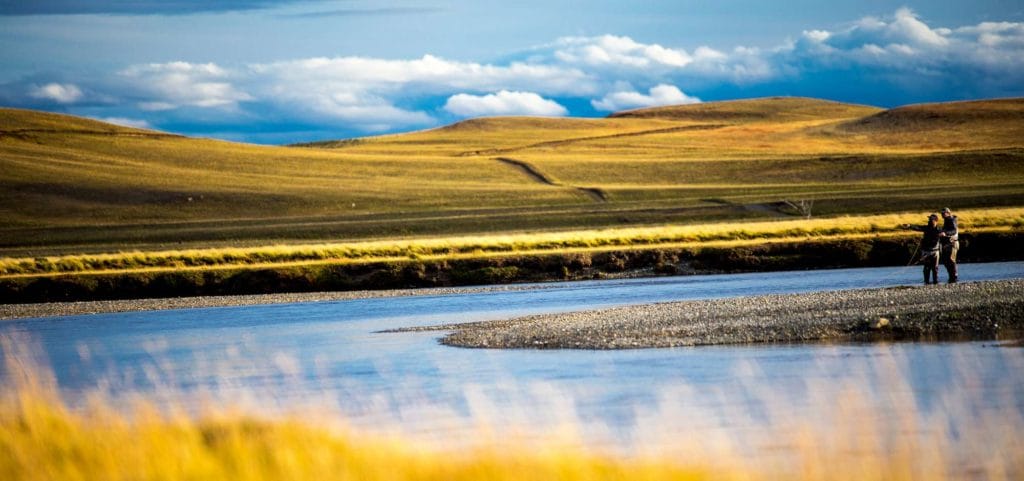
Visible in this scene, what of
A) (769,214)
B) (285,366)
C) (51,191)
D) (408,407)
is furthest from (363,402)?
(51,191)

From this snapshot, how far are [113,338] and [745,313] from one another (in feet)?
46.4

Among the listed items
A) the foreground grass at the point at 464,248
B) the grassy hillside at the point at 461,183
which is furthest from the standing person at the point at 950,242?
the grassy hillside at the point at 461,183

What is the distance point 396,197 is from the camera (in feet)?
292

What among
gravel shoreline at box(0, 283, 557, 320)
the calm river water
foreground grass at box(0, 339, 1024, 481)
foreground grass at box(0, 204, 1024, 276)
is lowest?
gravel shoreline at box(0, 283, 557, 320)

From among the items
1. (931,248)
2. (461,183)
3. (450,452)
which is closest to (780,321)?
(931,248)

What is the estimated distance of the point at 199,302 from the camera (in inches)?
1535

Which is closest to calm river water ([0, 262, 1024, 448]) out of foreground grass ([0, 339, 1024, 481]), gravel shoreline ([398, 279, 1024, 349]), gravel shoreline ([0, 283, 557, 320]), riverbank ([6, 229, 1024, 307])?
gravel shoreline ([398, 279, 1024, 349])

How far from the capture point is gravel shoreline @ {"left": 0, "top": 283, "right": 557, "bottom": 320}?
37.6 metres

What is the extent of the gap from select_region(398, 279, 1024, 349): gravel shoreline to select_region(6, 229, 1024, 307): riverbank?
541 inches

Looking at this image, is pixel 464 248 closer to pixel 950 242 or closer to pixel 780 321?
pixel 950 242

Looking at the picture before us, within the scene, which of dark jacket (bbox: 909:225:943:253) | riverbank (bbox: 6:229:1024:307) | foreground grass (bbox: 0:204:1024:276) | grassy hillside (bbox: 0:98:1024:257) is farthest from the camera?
grassy hillside (bbox: 0:98:1024:257)

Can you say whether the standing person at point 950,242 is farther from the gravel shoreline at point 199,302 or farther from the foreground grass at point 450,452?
the foreground grass at point 450,452

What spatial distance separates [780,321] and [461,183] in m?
76.0

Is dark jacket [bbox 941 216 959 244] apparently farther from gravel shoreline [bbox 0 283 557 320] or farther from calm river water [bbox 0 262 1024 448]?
gravel shoreline [bbox 0 283 557 320]
